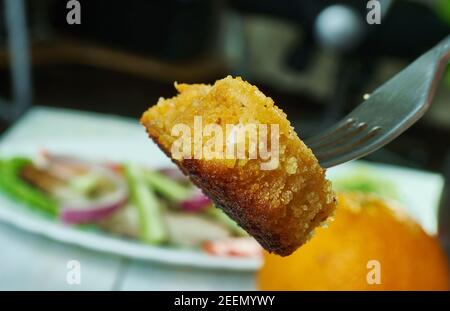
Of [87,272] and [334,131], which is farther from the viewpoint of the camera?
[87,272]

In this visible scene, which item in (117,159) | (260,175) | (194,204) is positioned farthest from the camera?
(117,159)

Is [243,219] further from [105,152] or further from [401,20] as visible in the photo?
[401,20]

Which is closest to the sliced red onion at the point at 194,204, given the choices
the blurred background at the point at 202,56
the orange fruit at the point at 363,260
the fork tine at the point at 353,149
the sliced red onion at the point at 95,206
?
the sliced red onion at the point at 95,206

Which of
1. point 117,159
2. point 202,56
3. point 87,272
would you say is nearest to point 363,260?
point 87,272

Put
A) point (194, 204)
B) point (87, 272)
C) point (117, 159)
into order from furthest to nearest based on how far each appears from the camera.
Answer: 1. point (117, 159)
2. point (194, 204)
3. point (87, 272)

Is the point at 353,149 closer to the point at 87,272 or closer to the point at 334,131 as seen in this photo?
the point at 334,131
